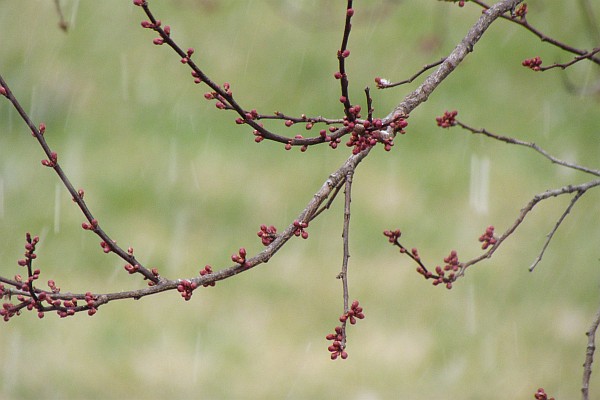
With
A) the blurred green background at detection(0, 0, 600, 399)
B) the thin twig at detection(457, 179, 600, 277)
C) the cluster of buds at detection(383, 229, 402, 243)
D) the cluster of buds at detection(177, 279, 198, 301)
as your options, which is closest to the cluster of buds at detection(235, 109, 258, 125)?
the cluster of buds at detection(177, 279, 198, 301)

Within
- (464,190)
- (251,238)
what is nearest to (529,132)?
(464,190)

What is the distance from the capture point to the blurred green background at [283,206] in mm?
6301

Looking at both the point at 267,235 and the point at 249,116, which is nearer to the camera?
the point at 249,116

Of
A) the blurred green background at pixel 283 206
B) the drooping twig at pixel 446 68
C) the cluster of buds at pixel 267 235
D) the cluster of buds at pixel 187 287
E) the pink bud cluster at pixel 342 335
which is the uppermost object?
the blurred green background at pixel 283 206

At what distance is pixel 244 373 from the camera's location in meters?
6.29

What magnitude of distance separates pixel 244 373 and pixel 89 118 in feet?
13.7

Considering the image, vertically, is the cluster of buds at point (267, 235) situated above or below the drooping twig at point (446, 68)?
below

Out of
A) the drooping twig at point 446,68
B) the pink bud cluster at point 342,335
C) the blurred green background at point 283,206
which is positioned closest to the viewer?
the pink bud cluster at point 342,335

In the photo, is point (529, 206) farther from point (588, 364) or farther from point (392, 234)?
point (588, 364)

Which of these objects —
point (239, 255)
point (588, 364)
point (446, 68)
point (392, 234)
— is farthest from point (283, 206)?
point (239, 255)

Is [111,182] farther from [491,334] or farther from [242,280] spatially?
[491,334]

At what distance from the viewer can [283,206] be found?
7.74 m

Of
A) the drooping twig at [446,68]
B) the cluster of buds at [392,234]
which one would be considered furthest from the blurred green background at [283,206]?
the cluster of buds at [392,234]

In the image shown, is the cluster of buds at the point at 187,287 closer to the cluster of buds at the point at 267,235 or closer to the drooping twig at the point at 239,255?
the drooping twig at the point at 239,255
